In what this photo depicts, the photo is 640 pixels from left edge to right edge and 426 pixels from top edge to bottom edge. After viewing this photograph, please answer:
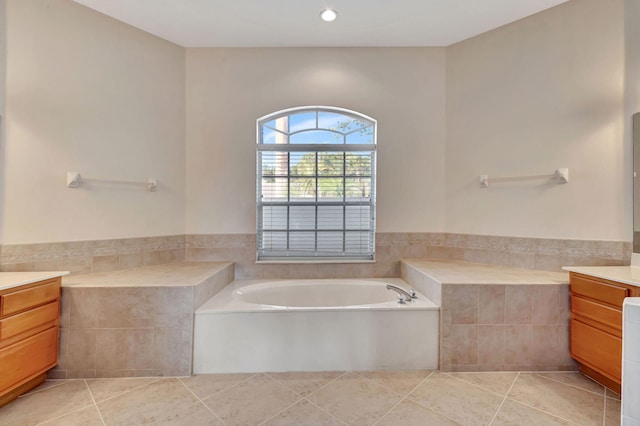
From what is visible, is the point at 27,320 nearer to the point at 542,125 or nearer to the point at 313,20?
the point at 313,20

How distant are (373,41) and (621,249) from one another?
2.73 metres

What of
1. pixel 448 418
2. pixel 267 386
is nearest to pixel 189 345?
pixel 267 386

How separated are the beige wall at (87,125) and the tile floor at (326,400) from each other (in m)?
1.20

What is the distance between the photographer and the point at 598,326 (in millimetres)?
1752

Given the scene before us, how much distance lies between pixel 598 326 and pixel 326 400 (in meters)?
1.78

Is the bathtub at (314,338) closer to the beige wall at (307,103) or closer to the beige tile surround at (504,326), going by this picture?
the beige tile surround at (504,326)

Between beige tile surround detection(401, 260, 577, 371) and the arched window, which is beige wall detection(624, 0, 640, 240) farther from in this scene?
the arched window

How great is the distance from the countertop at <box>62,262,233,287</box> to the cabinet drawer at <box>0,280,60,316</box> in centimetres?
11

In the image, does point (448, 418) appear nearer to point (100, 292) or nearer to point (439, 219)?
point (439, 219)

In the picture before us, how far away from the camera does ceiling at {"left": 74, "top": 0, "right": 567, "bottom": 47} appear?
2219 mm

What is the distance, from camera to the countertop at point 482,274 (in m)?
2.03

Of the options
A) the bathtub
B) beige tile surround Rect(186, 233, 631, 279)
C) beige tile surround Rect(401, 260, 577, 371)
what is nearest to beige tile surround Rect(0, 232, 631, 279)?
beige tile surround Rect(186, 233, 631, 279)

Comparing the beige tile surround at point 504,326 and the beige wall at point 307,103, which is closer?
the beige tile surround at point 504,326

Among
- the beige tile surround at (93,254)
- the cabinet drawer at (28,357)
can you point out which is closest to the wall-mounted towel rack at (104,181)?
the beige tile surround at (93,254)
